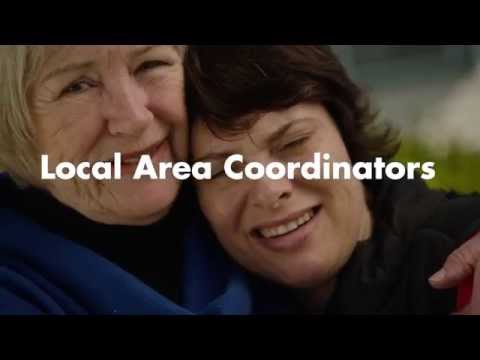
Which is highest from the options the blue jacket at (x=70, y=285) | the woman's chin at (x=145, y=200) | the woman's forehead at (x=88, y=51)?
the woman's forehead at (x=88, y=51)

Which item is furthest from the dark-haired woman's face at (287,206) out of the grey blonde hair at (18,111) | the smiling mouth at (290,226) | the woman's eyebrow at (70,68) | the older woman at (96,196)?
the grey blonde hair at (18,111)

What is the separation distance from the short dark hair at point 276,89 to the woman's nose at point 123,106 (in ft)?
0.67

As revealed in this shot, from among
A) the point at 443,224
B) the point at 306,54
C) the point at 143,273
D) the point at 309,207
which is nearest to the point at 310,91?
the point at 306,54

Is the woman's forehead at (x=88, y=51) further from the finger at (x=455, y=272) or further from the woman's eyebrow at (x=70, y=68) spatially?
the finger at (x=455, y=272)

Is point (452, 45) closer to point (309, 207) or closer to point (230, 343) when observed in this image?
point (309, 207)

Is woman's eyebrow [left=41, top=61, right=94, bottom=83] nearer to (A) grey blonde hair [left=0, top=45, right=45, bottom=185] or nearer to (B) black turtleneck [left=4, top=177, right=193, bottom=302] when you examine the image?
(A) grey blonde hair [left=0, top=45, right=45, bottom=185]

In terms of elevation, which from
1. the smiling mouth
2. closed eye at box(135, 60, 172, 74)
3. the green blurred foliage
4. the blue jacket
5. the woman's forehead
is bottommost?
the blue jacket

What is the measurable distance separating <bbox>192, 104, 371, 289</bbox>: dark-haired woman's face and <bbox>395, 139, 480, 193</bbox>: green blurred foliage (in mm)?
244

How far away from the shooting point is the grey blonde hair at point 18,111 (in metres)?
3.31

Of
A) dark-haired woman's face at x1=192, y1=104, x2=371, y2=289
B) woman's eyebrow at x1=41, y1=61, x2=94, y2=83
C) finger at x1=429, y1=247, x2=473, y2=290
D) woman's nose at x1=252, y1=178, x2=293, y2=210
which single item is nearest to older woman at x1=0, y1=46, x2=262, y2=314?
woman's eyebrow at x1=41, y1=61, x2=94, y2=83

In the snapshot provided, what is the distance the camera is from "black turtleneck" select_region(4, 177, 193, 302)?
3385 mm

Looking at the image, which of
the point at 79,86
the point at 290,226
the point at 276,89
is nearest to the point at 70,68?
the point at 79,86

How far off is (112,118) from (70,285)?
66cm

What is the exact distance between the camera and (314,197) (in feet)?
11.2
